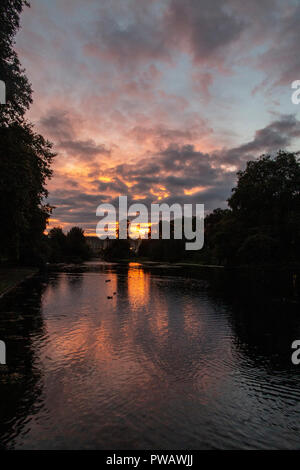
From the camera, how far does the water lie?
707cm

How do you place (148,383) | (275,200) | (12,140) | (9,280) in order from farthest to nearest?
(275,200)
(9,280)
(12,140)
(148,383)

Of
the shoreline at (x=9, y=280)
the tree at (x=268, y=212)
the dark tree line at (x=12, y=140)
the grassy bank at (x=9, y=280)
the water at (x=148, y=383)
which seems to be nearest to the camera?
Answer: the water at (x=148, y=383)

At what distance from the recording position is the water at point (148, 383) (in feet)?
23.2

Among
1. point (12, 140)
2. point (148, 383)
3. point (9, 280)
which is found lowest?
point (148, 383)

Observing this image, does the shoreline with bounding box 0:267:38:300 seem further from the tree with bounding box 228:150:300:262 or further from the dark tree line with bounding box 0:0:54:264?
the tree with bounding box 228:150:300:262

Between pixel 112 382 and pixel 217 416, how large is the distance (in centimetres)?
335

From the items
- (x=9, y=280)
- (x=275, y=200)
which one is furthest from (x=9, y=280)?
(x=275, y=200)

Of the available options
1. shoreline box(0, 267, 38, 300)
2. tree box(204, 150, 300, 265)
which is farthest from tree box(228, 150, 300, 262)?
shoreline box(0, 267, 38, 300)

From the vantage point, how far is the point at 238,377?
34.7 ft

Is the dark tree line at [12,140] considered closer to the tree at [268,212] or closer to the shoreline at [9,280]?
the shoreline at [9,280]

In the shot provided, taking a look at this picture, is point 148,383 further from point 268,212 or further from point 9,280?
point 268,212

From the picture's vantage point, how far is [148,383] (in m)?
9.88

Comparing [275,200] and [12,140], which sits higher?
[275,200]

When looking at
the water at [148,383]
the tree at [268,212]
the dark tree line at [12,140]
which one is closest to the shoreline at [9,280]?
the dark tree line at [12,140]
